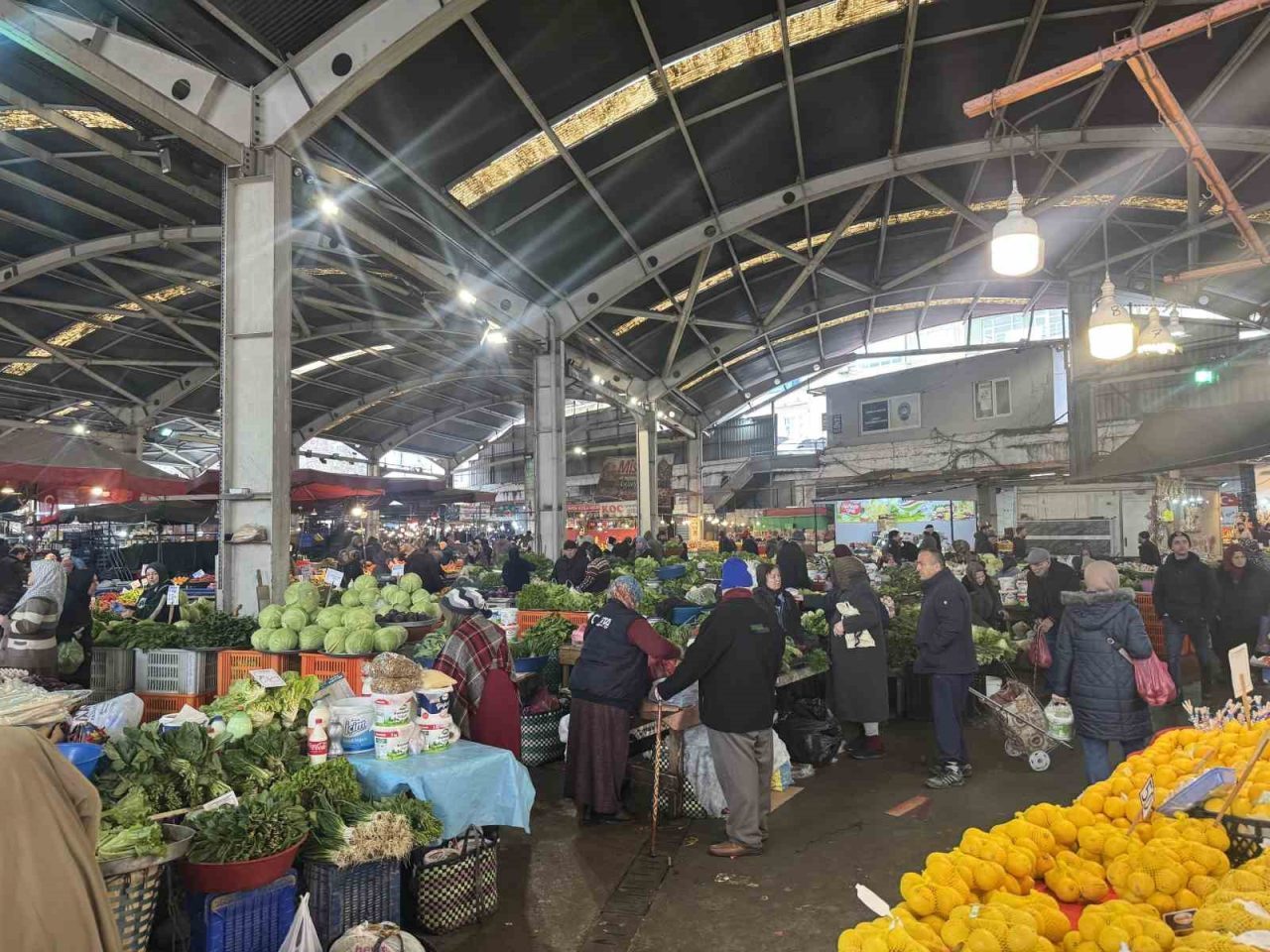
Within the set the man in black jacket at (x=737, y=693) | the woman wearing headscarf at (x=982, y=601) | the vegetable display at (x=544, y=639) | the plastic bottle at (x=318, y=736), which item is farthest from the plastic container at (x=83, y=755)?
the woman wearing headscarf at (x=982, y=601)

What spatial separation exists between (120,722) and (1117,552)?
21.6 metres

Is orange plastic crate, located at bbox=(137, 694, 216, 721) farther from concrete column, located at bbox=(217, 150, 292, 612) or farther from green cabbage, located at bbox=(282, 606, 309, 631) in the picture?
concrete column, located at bbox=(217, 150, 292, 612)

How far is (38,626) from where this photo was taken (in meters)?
5.68

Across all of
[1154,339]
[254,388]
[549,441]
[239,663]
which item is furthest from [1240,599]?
[549,441]

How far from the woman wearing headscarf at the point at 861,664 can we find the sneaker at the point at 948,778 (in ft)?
2.51

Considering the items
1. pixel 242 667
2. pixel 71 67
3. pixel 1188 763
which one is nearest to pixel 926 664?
pixel 1188 763

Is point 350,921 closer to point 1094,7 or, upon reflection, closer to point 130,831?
point 130,831

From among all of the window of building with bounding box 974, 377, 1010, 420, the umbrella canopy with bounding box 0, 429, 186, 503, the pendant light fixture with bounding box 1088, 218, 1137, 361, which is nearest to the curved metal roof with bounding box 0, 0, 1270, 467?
the pendant light fixture with bounding box 1088, 218, 1137, 361

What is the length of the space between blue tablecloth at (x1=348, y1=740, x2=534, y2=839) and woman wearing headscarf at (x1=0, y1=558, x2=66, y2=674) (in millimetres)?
3822

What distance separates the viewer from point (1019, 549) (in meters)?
16.5

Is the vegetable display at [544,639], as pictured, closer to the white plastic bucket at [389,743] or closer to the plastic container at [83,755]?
the white plastic bucket at [389,743]

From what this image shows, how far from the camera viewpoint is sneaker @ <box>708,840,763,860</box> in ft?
14.6

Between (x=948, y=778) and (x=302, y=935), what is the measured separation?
4.64m

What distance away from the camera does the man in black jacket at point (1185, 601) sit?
7.35 metres
